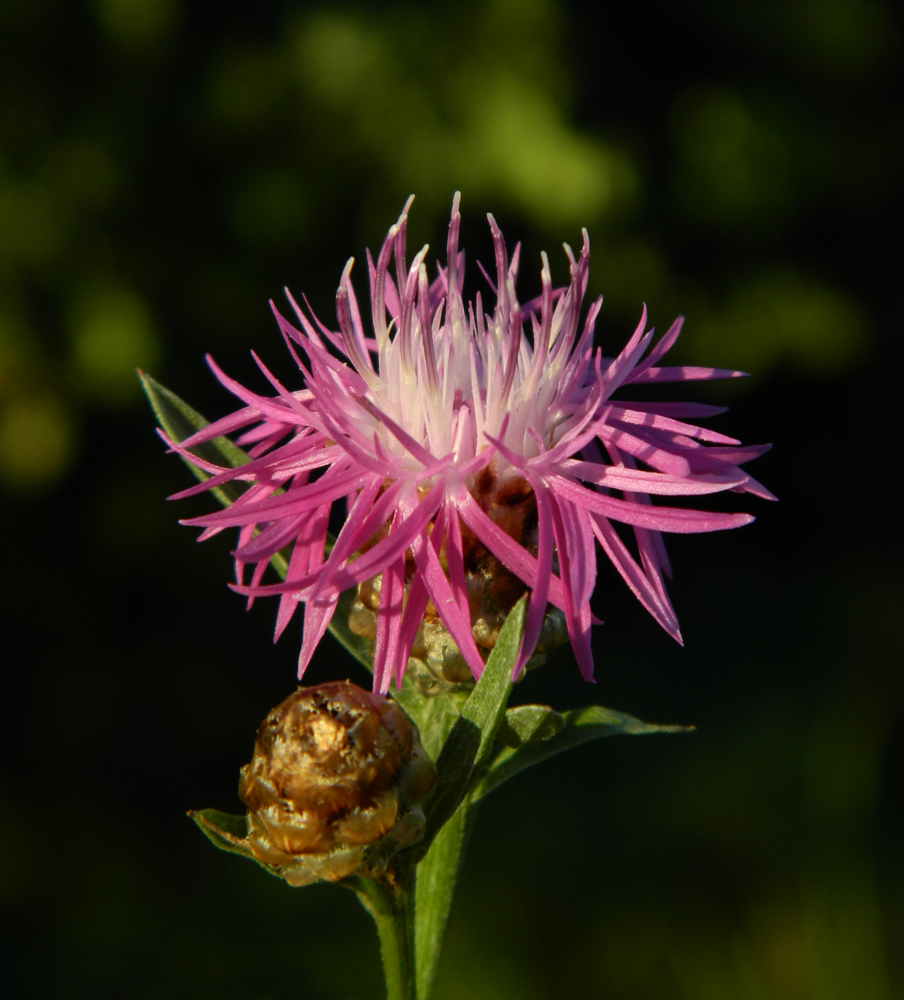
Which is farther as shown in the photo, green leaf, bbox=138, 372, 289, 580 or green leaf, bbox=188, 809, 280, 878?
green leaf, bbox=138, 372, 289, 580

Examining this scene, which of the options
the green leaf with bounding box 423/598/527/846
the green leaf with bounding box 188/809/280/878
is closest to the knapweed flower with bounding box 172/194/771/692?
the green leaf with bounding box 423/598/527/846

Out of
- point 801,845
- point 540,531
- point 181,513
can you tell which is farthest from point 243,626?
point 540,531

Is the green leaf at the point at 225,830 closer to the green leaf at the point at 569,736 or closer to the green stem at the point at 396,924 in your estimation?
the green stem at the point at 396,924

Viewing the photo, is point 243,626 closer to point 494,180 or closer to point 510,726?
point 494,180

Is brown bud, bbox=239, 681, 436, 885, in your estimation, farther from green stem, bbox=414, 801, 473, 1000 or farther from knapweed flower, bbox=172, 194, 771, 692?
green stem, bbox=414, 801, 473, 1000

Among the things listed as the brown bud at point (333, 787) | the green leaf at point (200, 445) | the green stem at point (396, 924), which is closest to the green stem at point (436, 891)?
the green stem at point (396, 924)

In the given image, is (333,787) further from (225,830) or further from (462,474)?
(462,474)

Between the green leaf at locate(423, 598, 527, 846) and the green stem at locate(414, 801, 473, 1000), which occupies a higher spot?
the green leaf at locate(423, 598, 527, 846)
